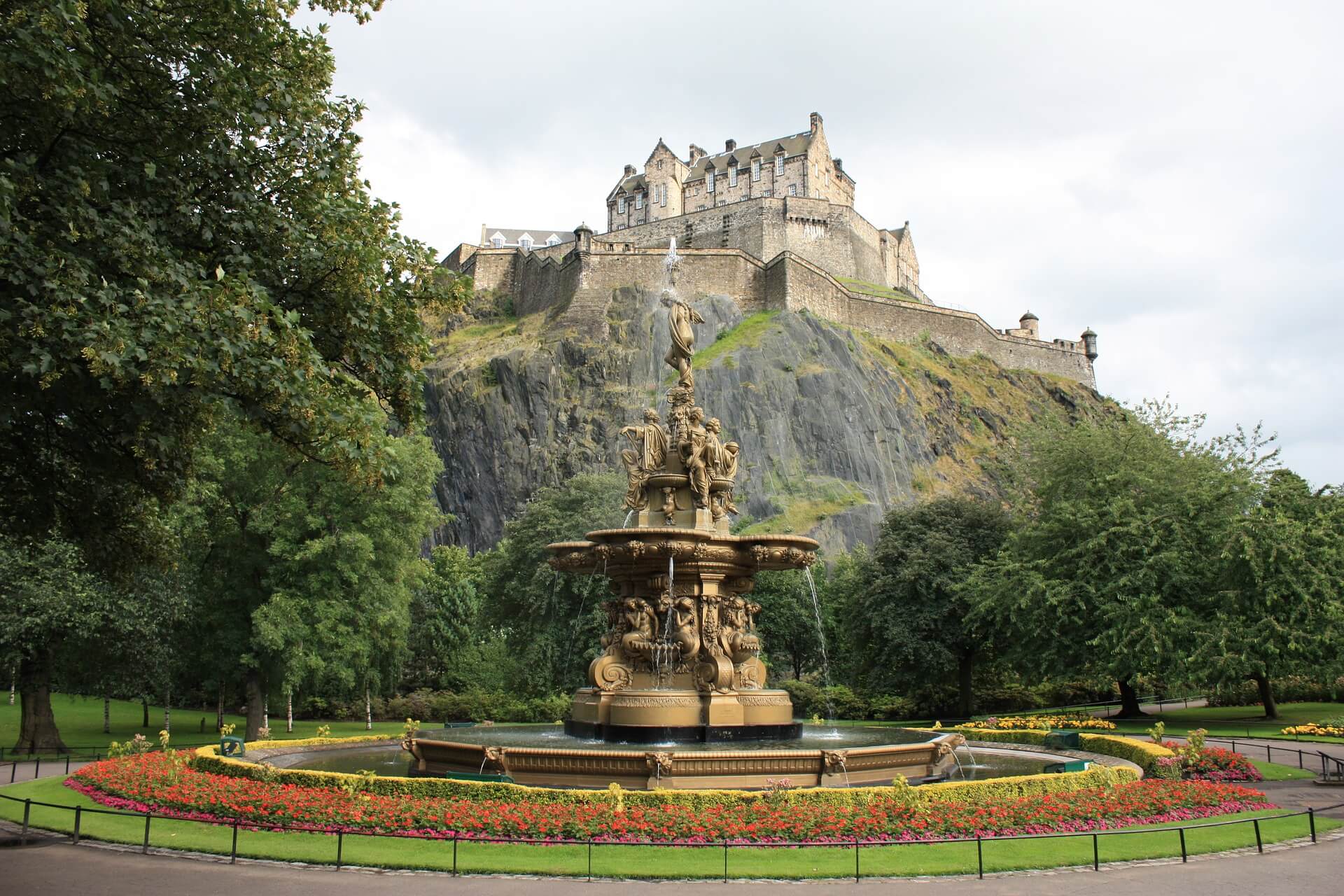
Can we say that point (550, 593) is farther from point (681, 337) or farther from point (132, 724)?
point (681, 337)

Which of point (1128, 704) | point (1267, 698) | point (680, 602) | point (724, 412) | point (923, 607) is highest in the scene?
point (724, 412)

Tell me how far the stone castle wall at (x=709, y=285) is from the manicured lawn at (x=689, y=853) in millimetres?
68995

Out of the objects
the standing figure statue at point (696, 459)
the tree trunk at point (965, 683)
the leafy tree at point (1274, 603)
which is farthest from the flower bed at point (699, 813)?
the tree trunk at point (965, 683)

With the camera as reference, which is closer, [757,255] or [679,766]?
[679,766]

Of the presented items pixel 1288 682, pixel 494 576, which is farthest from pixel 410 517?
pixel 1288 682

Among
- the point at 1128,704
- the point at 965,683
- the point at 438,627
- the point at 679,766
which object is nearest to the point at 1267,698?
the point at 1128,704

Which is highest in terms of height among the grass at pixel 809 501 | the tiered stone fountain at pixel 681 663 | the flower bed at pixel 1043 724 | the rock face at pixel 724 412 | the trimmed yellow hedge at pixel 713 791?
the rock face at pixel 724 412

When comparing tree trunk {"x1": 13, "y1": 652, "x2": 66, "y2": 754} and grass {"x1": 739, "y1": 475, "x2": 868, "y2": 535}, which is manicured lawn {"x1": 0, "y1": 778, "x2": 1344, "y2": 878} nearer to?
tree trunk {"x1": 13, "y1": 652, "x2": 66, "y2": 754}

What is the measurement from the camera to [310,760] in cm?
1750

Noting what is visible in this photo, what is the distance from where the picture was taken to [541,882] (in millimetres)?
8992

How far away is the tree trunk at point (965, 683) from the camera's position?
114ft

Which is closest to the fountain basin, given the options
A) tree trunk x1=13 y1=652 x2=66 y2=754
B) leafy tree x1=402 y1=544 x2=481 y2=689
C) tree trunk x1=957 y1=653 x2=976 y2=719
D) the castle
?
tree trunk x1=13 y1=652 x2=66 y2=754

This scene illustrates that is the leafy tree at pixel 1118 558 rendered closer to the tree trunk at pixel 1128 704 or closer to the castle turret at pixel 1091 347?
the tree trunk at pixel 1128 704

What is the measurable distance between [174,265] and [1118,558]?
2698cm
